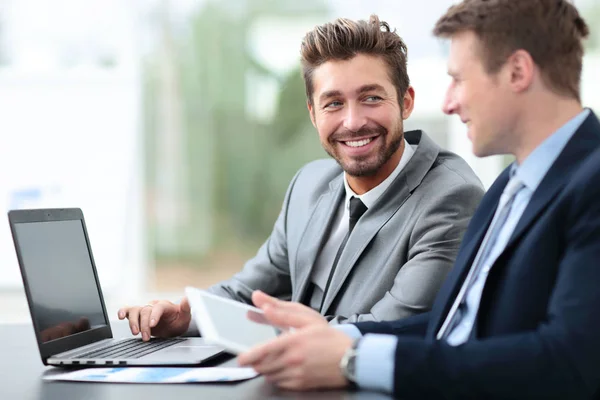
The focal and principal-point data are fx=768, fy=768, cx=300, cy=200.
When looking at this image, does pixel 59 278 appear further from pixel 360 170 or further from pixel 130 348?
pixel 360 170

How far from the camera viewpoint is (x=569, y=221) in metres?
1.21

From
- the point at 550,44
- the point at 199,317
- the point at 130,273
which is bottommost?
the point at 130,273

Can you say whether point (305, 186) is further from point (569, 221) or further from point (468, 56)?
point (569, 221)

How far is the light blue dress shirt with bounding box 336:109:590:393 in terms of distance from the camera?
118 cm

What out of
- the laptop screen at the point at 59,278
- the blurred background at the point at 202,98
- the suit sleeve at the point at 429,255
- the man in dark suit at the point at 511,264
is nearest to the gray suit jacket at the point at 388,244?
the suit sleeve at the point at 429,255

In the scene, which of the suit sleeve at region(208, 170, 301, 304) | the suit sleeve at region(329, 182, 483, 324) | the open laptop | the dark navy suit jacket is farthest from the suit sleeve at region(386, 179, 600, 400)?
the suit sleeve at region(208, 170, 301, 304)

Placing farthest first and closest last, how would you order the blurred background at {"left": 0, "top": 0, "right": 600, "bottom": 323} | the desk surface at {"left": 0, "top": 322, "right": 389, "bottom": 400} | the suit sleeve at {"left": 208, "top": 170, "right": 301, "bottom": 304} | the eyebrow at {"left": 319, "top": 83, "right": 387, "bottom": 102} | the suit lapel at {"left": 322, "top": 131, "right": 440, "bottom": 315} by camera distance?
the blurred background at {"left": 0, "top": 0, "right": 600, "bottom": 323} → the suit sleeve at {"left": 208, "top": 170, "right": 301, "bottom": 304} → the eyebrow at {"left": 319, "top": 83, "right": 387, "bottom": 102} → the suit lapel at {"left": 322, "top": 131, "right": 440, "bottom": 315} → the desk surface at {"left": 0, "top": 322, "right": 389, "bottom": 400}

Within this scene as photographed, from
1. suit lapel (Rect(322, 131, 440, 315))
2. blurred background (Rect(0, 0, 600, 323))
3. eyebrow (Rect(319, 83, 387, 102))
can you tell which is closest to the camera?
suit lapel (Rect(322, 131, 440, 315))

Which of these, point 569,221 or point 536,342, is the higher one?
point 569,221

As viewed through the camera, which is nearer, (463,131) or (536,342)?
(536,342)

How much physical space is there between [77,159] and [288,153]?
1439mm

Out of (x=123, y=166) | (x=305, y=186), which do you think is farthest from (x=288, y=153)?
(x=305, y=186)

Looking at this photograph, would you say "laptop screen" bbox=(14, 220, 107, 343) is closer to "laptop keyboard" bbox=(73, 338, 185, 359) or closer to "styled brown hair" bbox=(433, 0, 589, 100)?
"laptop keyboard" bbox=(73, 338, 185, 359)

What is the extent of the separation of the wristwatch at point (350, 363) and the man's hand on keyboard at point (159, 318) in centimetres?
72
